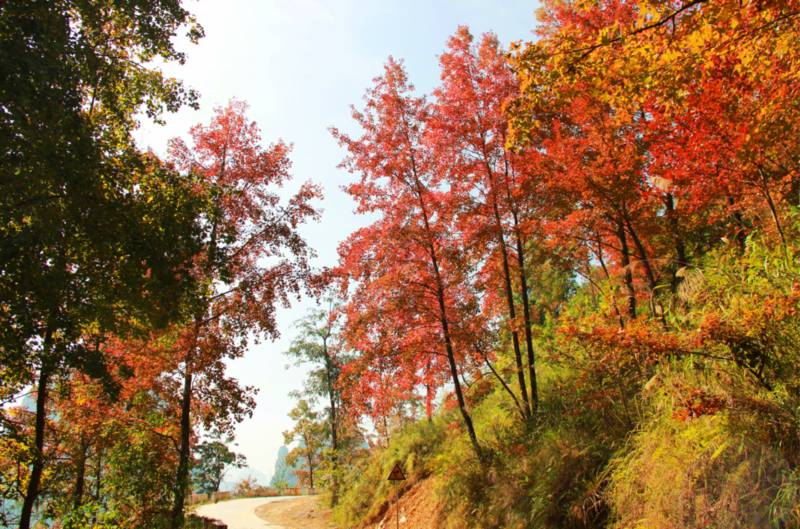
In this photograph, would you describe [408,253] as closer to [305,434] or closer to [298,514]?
[298,514]

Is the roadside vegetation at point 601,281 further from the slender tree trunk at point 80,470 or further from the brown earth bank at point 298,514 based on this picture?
the slender tree trunk at point 80,470

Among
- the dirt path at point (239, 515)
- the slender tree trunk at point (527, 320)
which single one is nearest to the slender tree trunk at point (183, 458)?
the slender tree trunk at point (527, 320)

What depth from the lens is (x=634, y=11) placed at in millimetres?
11328

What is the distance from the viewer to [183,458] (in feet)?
30.9

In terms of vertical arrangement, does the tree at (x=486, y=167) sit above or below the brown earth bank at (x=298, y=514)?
above

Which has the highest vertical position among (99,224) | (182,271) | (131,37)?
(131,37)

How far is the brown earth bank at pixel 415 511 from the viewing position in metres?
10.7

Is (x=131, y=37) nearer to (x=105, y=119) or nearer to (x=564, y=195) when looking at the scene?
(x=105, y=119)

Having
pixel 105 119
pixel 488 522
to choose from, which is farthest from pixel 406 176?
pixel 488 522

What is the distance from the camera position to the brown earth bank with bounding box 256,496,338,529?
17.5m

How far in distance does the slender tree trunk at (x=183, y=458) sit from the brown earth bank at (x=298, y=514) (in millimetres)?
8087

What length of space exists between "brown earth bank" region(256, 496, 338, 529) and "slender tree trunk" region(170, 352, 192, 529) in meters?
8.09

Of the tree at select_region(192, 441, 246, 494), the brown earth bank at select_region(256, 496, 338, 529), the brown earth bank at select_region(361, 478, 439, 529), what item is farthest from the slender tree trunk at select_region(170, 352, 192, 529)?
the tree at select_region(192, 441, 246, 494)

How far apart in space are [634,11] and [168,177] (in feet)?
35.3
